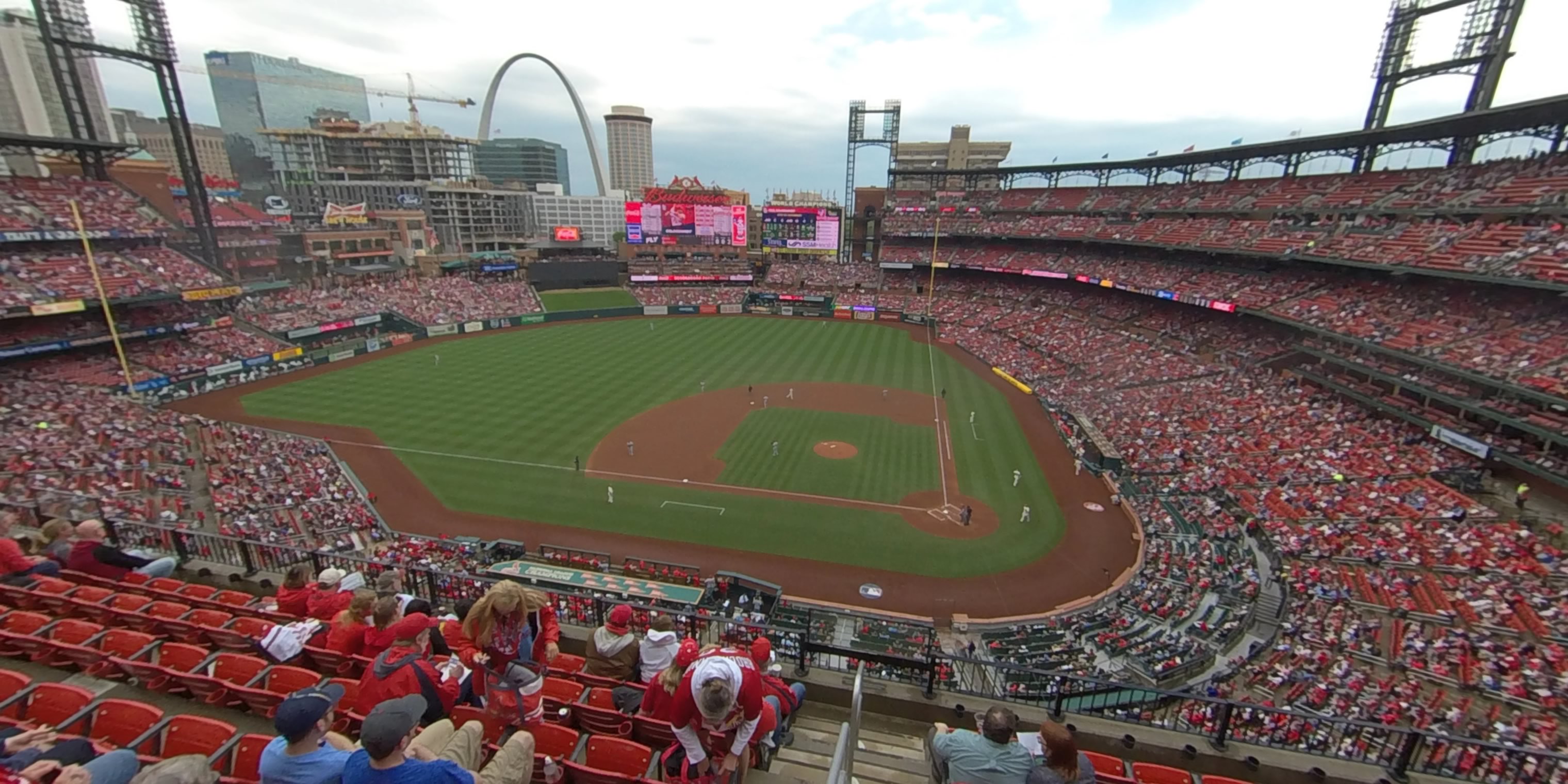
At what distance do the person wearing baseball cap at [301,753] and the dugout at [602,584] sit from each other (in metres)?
12.9

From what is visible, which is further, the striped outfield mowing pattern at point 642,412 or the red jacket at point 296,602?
the striped outfield mowing pattern at point 642,412

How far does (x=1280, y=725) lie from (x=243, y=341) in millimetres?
55946

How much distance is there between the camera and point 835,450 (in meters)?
31.0

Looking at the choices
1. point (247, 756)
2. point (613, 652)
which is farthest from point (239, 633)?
point (613, 652)

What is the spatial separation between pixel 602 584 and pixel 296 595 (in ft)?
33.2

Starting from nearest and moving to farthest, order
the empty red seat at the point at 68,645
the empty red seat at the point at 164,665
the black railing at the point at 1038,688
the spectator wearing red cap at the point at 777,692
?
1. the spectator wearing red cap at the point at 777,692
2. the empty red seat at the point at 164,665
3. the empty red seat at the point at 68,645
4. the black railing at the point at 1038,688

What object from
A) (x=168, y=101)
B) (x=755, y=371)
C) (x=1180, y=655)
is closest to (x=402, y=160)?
(x=168, y=101)

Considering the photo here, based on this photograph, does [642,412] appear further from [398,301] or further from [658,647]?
[398,301]

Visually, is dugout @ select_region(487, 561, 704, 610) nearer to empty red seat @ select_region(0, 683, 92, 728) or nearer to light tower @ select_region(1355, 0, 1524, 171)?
empty red seat @ select_region(0, 683, 92, 728)

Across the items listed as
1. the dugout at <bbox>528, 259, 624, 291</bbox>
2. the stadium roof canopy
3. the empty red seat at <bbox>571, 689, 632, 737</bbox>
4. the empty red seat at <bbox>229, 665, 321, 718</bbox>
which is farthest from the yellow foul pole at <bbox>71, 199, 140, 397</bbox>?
the stadium roof canopy

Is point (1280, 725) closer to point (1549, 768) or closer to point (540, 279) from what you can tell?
point (1549, 768)

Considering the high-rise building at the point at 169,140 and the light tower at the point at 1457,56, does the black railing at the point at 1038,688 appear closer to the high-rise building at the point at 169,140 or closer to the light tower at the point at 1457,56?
the light tower at the point at 1457,56

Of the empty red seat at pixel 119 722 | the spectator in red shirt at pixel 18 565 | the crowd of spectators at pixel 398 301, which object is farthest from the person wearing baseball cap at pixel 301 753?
the crowd of spectators at pixel 398 301

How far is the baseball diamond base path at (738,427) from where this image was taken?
83.4 ft
